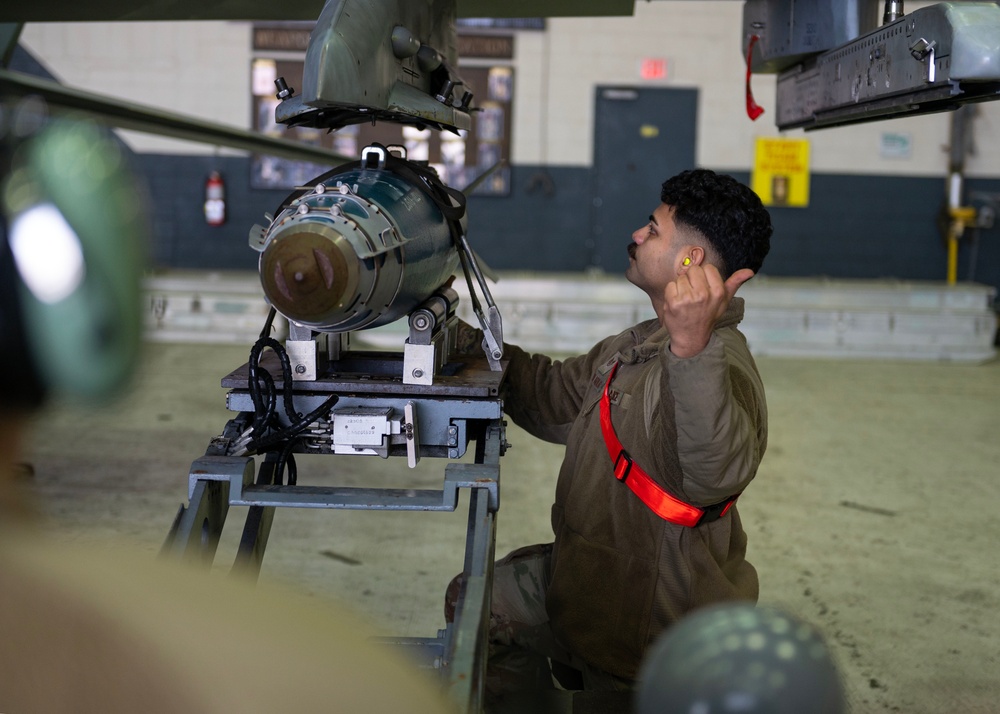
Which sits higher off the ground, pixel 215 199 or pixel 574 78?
pixel 574 78

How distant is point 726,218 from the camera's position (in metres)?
2.05

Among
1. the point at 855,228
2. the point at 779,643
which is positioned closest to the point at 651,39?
the point at 855,228

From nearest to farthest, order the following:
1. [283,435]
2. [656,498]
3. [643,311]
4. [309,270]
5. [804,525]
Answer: [309,270]
[283,435]
[656,498]
[804,525]
[643,311]

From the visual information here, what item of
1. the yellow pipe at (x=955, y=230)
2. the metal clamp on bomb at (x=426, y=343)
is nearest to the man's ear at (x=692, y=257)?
the metal clamp on bomb at (x=426, y=343)

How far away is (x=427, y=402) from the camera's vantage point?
1901mm

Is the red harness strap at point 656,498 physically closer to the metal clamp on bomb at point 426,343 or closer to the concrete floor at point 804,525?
the metal clamp on bomb at point 426,343

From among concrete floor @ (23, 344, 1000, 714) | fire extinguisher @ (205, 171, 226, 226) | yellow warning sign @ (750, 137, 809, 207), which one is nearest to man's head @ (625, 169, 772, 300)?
concrete floor @ (23, 344, 1000, 714)

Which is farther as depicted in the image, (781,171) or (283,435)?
(781,171)

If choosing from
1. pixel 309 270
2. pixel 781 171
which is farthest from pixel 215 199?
pixel 309 270

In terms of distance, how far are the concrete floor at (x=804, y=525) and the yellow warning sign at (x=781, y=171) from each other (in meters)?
3.46

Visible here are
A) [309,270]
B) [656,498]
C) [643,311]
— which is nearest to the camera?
[309,270]

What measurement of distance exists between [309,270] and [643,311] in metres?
6.14

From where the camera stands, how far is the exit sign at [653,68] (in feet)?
29.4

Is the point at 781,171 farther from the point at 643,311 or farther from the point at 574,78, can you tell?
the point at 643,311
